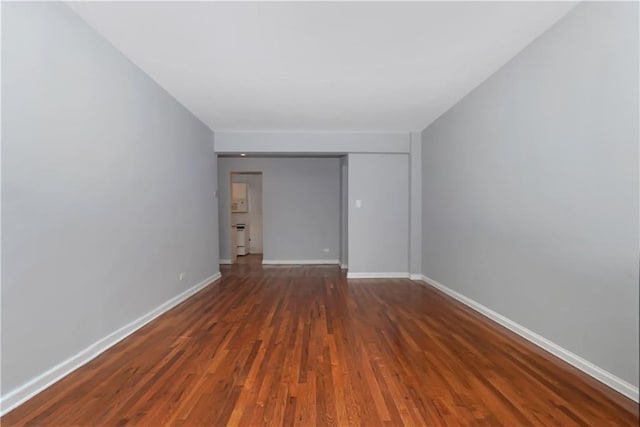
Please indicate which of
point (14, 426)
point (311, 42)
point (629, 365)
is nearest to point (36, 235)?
point (14, 426)

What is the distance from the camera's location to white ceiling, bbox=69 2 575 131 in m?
2.33

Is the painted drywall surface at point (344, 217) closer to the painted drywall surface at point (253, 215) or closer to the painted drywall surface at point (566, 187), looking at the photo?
the painted drywall surface at point (566, 187)

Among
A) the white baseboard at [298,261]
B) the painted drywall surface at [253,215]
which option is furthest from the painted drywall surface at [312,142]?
the painted drywall surface at [253,215]

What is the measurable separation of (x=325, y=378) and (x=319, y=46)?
8.46 ft

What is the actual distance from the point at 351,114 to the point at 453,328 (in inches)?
119

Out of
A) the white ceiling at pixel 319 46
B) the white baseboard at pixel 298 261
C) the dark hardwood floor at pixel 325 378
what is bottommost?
the dark hardwood floor at pixel 325 378

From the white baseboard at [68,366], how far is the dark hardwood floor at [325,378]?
2.0 inches

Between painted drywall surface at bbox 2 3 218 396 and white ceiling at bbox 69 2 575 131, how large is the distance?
347mm

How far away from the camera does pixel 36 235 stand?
6.73 ft

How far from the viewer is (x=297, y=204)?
24.5 ft

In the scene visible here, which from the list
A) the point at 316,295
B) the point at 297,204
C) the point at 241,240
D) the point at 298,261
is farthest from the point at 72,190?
the point at 241,240

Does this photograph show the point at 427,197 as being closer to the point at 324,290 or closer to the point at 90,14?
the point at 324,290

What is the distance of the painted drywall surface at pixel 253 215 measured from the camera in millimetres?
9586

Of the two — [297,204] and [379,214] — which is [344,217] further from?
[297,204]
